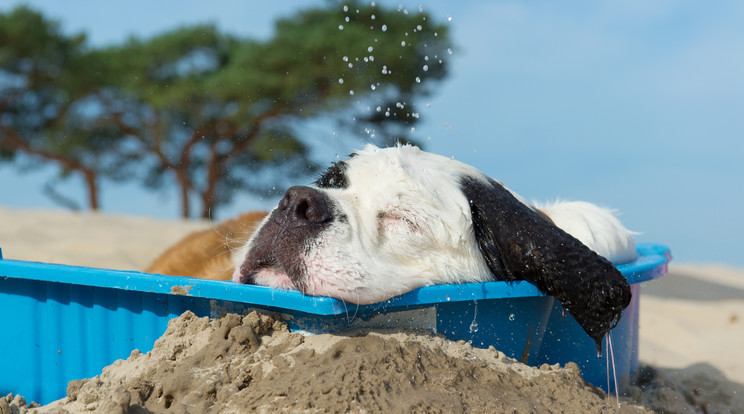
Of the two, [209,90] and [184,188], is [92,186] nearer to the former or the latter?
[184,188]

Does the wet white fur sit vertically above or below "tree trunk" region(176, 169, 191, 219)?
below

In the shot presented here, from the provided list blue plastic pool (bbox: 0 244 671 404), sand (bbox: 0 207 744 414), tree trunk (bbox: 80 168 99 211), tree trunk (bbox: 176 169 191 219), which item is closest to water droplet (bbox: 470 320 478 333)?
blue plastic pool (bbox: 0 244 671 404)

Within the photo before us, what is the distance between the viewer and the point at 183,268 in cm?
429

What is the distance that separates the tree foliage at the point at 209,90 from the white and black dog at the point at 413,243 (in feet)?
38.6

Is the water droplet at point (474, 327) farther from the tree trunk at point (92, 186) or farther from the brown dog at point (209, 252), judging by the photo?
the tree trunk at point (92, 186)

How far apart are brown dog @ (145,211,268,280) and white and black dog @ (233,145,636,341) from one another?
1191mm

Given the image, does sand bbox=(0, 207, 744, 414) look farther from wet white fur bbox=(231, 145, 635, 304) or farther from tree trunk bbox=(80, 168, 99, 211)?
tree trunk bbox=(80, 168, 99, 211)

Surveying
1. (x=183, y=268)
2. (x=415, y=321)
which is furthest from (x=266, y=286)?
(x=183, y=268)

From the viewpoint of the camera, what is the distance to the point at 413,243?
2.62 meters

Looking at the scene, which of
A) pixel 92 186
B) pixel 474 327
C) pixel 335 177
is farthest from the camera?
pixel 92 186

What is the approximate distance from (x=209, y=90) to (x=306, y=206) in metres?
14.0

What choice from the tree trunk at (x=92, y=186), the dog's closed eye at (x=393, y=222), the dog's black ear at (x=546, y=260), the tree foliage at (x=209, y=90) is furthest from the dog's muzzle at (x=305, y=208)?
the tree trunk at (x=92, y=186)

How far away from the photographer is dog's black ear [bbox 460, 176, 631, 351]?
8.66ft

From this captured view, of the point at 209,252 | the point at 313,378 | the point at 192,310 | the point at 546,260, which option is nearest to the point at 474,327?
the point at 546,260
